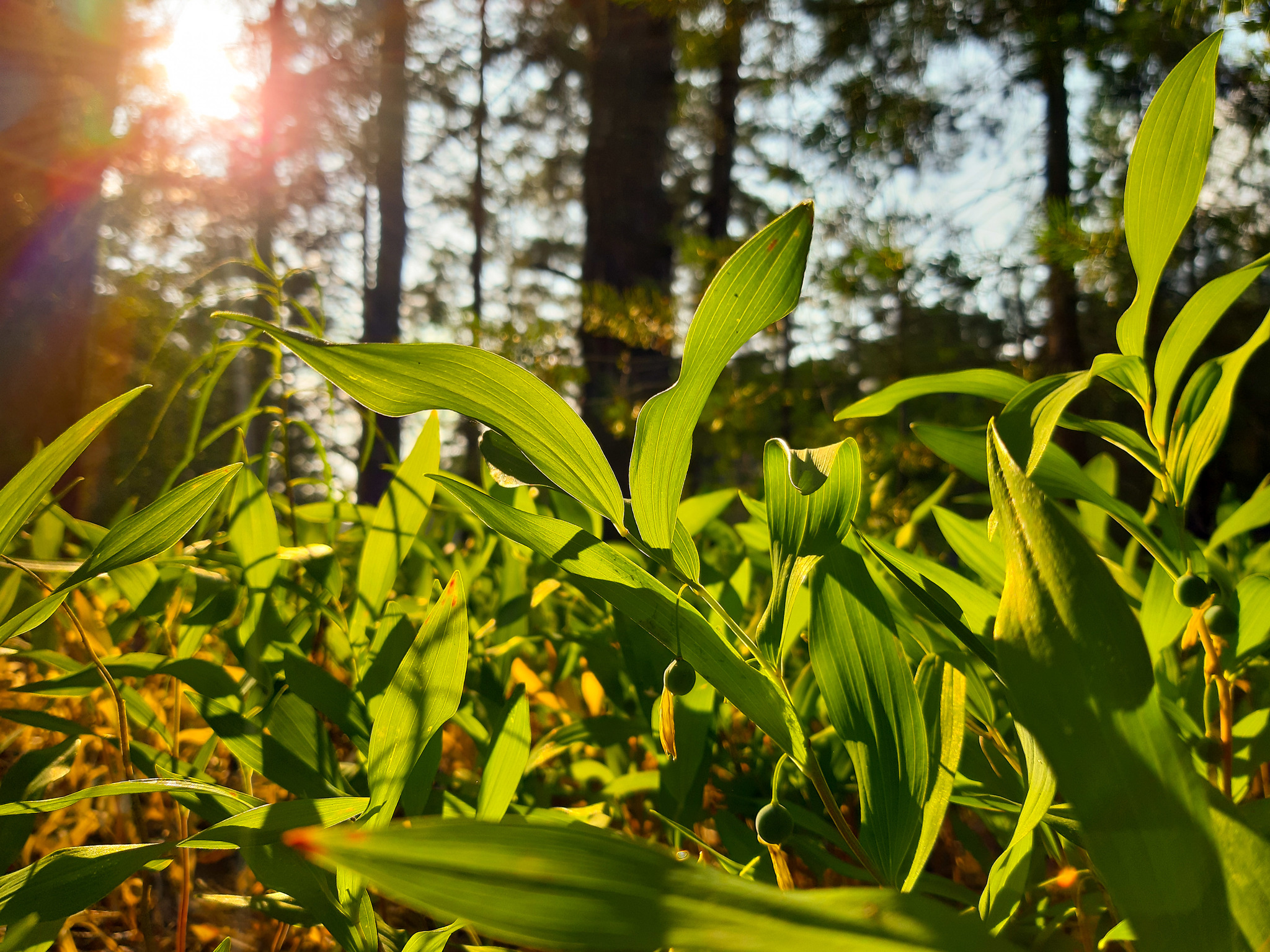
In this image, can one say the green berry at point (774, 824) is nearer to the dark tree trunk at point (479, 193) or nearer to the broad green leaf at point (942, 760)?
the broad green leaf at point (942, 760)

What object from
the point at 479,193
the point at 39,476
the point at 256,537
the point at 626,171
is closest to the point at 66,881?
the point at 39,476

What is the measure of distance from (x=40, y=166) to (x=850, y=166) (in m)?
2.55

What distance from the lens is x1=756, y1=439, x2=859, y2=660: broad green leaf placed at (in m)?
0.25

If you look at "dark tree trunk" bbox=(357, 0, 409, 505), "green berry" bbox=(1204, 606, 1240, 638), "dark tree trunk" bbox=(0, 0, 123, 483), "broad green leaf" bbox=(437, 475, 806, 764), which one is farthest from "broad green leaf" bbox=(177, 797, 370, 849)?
"dark tree trunk" bbox=(357, 0, 409, 505)

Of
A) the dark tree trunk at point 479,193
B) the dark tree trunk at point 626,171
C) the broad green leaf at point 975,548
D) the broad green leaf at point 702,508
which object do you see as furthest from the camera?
the dark tree trunk at point 479,193

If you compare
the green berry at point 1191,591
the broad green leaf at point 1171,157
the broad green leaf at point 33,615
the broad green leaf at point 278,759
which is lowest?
the broad green leaf at point 278,759

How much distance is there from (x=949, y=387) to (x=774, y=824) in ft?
0.74

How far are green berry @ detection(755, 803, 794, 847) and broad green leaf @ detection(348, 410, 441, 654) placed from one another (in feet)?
1.09

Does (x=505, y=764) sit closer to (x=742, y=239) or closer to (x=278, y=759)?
(x=278, y=759)

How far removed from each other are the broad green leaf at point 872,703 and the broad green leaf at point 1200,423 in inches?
6.3

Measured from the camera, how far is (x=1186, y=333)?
33cm

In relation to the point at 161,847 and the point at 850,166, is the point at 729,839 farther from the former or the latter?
the point at 850,166

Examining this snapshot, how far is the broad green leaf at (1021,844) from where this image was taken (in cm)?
20

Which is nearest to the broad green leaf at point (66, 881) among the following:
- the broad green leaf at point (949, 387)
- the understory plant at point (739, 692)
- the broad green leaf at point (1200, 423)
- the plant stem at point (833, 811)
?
the understory plant at point (739, 692)
